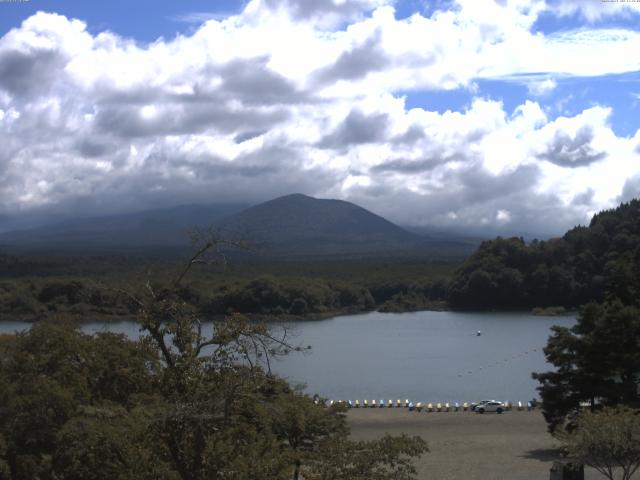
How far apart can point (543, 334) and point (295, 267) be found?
57801 mm

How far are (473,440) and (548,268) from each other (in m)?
54.7

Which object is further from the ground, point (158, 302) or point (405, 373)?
point (158, 302)

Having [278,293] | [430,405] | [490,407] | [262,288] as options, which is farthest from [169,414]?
[278,293]

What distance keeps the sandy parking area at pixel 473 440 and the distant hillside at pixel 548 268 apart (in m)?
45.7

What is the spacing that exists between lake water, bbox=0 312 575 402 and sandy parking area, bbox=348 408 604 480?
4.10 m

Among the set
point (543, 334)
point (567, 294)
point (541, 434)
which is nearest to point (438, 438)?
point (541, 434)

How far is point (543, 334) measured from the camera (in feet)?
178

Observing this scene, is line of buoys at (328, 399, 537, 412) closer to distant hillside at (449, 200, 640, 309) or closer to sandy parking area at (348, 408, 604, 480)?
sandy parking area at (348, 408, 604, 480)

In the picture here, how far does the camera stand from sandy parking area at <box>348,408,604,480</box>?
62.1ft

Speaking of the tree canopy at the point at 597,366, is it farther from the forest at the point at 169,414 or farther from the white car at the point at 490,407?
the forest at the point at 169,414

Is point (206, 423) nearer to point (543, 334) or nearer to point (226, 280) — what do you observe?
point (543, 334)

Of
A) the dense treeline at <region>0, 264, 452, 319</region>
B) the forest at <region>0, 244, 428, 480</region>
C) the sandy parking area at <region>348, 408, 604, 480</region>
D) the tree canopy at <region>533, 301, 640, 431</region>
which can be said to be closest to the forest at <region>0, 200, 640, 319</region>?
the dense treeline at <region>0, 264, 452, 319</region>

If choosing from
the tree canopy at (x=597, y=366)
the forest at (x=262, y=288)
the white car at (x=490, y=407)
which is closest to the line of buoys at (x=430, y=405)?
the white car at (x=490, y=407)

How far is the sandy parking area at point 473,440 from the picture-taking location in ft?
62.1
